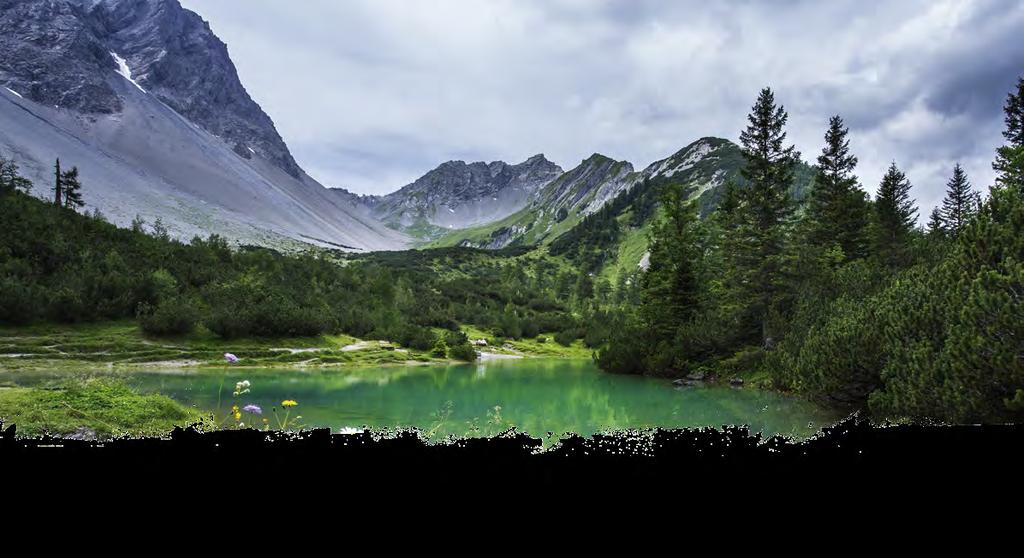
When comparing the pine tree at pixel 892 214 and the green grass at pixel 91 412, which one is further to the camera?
the pine tree at pixel 892 214

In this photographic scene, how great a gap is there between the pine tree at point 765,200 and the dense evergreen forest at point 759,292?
14 cm

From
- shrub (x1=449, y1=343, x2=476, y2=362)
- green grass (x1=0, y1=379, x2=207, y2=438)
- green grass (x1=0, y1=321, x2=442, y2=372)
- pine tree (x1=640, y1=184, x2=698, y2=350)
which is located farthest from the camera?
shrub (x1=449, y1=343, x2=476, y2=362)

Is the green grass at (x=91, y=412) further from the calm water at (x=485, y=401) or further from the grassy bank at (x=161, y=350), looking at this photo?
the grassy bank at (x=161, y=350)

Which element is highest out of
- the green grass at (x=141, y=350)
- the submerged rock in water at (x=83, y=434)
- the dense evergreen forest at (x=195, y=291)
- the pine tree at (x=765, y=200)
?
the pine tree at (x=765, y=200)

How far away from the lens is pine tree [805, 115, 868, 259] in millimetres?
50312

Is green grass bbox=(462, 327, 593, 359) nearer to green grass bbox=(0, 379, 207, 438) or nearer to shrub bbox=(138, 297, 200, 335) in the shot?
shrub bbox=(138, 297, 200, 335)

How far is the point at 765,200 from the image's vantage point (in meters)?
43.2

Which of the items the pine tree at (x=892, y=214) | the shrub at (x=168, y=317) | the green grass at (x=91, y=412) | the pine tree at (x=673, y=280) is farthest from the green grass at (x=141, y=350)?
the pine tree at (x=892, y=214)

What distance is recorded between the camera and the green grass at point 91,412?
13188 mm

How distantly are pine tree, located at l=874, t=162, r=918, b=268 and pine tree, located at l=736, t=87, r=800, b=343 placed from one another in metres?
12.4

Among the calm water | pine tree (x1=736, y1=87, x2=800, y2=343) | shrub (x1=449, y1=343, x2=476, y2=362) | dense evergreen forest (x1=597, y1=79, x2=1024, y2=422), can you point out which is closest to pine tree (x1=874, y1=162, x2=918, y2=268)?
dense evergreen forest (x1=597, y1=79, x2=1024, y2=422)

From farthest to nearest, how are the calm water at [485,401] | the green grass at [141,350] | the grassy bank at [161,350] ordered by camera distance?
the grassy bank at [161,350]
the green grass at [141,350]
the calm water at [485,401]

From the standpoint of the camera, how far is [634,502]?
3.57 metres

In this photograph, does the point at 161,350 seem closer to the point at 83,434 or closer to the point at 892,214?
the point at 83,434
